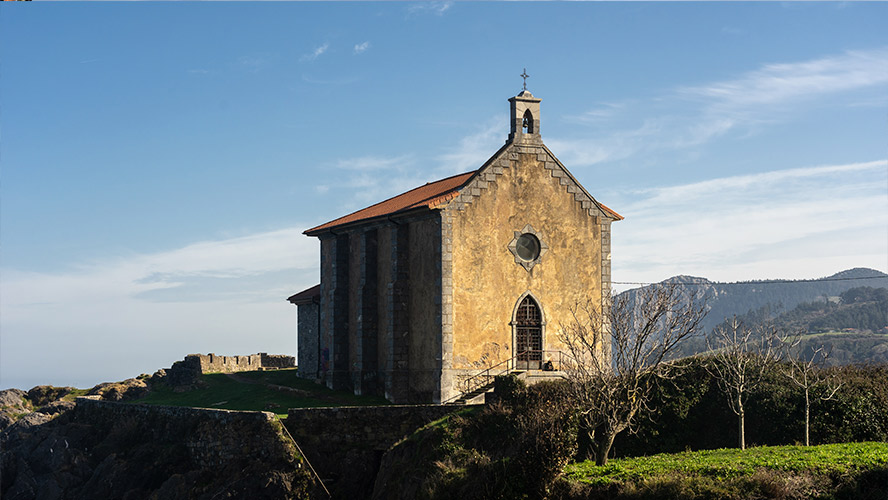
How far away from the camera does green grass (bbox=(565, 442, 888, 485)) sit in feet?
77.6

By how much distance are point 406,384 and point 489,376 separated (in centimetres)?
408

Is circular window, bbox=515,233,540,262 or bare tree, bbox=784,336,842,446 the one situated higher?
circular window, bbox=515,233,540,262

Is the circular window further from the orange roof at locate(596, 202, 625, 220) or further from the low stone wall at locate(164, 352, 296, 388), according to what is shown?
the low stone wall at locate(164, 352, 296, 388)

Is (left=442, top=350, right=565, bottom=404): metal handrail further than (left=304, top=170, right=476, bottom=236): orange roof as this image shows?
No

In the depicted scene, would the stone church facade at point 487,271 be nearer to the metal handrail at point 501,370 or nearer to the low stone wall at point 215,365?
the metal handrail at point 501,370

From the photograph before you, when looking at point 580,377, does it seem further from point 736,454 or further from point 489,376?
point 489,376

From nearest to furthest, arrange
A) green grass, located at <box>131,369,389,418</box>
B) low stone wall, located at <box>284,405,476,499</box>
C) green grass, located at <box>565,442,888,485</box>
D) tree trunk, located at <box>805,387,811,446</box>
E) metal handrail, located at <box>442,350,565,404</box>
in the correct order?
1. green grass, located at <box>565,442,888,485</box>
2. tree trunk, located at <box>805,387,811,446</box>
3. low stone wall, located at <box>284,405,476,499</box>
4. metal handrail, located at <box>442,350,565,404</box>
5. green grass, located at <box>131,369,389,418</box>

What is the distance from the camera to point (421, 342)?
128 feet

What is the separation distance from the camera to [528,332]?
38.7 metres

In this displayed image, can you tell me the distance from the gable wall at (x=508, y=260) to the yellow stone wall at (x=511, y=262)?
4 centimetres

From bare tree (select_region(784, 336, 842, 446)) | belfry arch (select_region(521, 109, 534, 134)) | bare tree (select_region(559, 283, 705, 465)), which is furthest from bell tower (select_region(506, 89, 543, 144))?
bare tree (select_region(784, 336, 842, 446))

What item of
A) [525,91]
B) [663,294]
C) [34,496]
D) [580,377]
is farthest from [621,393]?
[34,496]

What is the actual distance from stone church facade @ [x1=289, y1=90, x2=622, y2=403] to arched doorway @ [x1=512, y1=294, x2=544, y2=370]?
1.6 inches

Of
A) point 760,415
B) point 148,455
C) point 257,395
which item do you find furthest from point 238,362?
point 760,415
